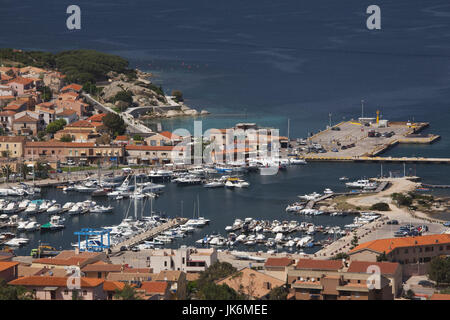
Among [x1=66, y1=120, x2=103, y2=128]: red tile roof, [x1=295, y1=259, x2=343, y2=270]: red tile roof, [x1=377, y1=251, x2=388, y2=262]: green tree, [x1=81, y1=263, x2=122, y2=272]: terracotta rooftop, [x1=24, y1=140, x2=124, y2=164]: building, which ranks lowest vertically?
[x1=24, y1=140, x2=124, y2=164]: building

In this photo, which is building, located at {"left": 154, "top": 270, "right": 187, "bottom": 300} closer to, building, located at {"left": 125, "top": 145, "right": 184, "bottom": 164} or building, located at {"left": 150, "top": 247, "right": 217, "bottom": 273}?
building, located at {"left": 150, "top": 247, "right": 217, "bottom": 273}

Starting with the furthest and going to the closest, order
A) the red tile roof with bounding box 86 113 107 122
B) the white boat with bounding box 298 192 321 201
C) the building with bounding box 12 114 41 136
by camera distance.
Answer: the red tile roof with bounding box 86 113 107 122 < the building with bounding box 12 114 41 136 < the white boat with bounding box 298 192 321 201

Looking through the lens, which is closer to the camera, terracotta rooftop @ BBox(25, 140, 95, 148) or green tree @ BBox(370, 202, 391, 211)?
green tree @ BBox(370, 202, 391, 211)

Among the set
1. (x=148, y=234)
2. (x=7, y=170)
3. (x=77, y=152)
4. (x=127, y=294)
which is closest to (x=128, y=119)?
(x=77, y=152)

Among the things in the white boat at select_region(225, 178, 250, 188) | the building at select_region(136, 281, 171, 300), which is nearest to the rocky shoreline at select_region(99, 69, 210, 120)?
the white boat at select_region(225, 178, 250, 188)
